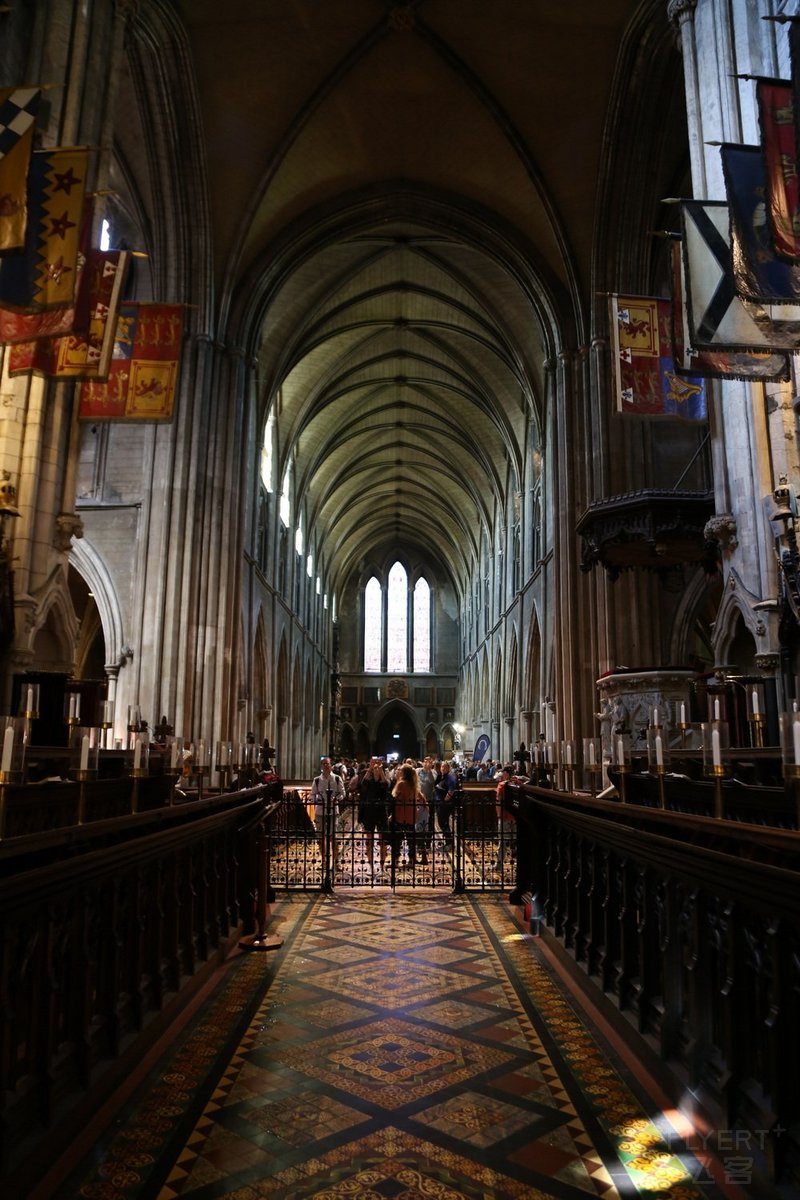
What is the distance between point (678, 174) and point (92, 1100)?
1733 cm

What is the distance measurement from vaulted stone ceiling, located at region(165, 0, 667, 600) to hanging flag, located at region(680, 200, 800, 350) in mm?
8891

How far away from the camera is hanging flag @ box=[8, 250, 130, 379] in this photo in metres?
8.09

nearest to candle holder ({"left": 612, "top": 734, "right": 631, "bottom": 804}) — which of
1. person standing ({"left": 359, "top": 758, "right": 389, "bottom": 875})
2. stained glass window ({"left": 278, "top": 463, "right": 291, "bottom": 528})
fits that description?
person standing ({"left": 359, "top": 758, "right": 389, "bottom": 875})

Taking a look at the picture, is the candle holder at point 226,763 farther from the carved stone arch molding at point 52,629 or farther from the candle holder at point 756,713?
the candle holder at point 756,713

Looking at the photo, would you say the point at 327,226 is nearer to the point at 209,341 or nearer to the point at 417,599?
the point at 209,341

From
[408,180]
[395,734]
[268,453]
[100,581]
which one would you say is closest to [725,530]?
[100,581]

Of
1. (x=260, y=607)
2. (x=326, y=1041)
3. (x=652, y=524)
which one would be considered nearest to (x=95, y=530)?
(x=260, y=607)

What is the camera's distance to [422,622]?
49.4 metres

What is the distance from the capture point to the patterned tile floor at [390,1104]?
9.51 feet

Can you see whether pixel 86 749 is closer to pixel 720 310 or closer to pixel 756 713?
pixel 756 713

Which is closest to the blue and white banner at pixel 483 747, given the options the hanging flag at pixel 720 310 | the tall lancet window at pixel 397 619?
the tall lancet window at pixel 397 619

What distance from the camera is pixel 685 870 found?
3389mm

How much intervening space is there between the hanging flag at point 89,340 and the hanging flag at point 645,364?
6257mm

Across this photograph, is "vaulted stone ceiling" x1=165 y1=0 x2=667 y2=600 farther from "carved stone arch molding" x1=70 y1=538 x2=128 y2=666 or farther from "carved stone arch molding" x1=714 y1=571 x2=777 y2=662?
"carved stone arch molding" x1=714 y1=571 x2=777 y2=662
